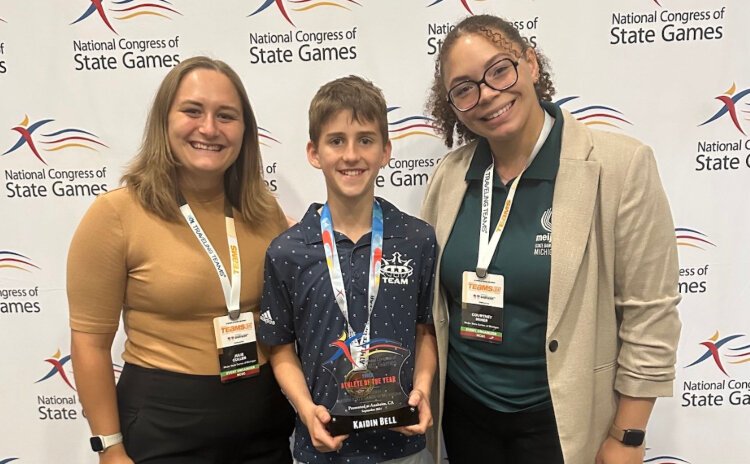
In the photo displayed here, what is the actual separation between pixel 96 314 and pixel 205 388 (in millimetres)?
403

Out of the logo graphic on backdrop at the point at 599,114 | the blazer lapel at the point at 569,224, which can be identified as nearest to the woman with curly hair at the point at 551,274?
the blazer lapel at the point at 569,224

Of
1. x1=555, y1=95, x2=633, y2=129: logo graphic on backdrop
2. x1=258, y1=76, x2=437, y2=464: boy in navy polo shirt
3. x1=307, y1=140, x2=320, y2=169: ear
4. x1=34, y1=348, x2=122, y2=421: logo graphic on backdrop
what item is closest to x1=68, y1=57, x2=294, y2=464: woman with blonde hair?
x1=258, y1=76, x2=437, y2=464: boy in navy polo shirt

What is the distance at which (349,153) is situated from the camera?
1379mm

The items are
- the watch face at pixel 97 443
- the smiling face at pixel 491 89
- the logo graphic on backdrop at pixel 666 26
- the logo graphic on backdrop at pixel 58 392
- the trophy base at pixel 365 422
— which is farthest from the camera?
the logo graphic on backdrop at pixel 58 392

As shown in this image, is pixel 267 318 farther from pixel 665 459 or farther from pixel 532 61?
pixel 665 459

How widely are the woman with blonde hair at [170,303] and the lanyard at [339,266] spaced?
1.04 feet

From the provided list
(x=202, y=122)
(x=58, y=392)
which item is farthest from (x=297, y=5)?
(x=58, y=392)

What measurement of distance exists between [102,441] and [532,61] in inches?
69.5

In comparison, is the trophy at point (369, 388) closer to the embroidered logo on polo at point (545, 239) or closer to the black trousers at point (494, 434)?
the black trousers at point (494, 434)

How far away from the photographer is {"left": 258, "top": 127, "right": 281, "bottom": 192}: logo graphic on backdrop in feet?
7.26

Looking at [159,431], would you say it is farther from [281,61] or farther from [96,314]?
[281,61]

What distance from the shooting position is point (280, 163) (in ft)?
7.34

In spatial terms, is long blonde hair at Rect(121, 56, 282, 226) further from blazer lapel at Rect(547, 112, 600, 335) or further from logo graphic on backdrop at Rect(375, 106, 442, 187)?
blazer lapel at Rect(547, 112, 600, 335)

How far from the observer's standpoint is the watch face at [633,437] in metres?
1.38
